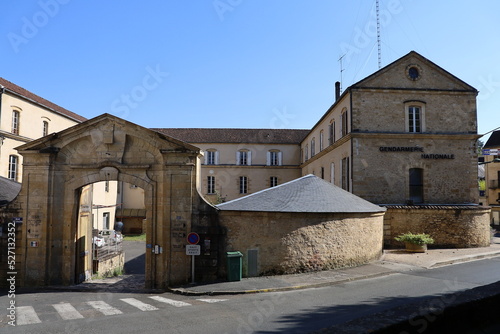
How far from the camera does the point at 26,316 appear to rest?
901 centimetres

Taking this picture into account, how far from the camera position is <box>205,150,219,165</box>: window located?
42.4m

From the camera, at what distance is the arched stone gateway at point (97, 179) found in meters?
12.9

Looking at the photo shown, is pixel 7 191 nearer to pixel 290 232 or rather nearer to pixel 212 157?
pixel 290 232

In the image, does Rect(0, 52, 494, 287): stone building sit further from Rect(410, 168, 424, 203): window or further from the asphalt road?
Rect(410, 168, 424, 203): window

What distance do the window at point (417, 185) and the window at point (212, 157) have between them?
24519 mm

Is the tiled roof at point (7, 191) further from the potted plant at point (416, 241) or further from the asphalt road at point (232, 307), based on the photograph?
the potted plant at point (416, 241)

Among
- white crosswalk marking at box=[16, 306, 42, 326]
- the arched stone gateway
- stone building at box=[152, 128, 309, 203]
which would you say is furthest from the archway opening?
stone building at box=[152, 128, 309, 203]

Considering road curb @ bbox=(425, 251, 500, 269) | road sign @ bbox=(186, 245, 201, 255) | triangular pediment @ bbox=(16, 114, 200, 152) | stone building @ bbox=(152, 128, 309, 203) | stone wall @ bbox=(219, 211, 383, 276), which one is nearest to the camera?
road sign @ bbox=(186, 245, 201, 255)

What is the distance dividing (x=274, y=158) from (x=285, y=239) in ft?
99.8

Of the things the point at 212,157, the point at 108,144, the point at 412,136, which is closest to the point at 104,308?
the point at 108,144

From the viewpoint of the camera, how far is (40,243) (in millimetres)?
12906

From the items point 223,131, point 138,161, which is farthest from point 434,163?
point 223,131

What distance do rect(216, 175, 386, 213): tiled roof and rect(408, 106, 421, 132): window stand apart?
28.9ft

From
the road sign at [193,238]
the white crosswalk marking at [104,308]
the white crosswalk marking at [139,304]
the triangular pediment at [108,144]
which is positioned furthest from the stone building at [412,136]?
the white crosswalk marking at [104,308]
